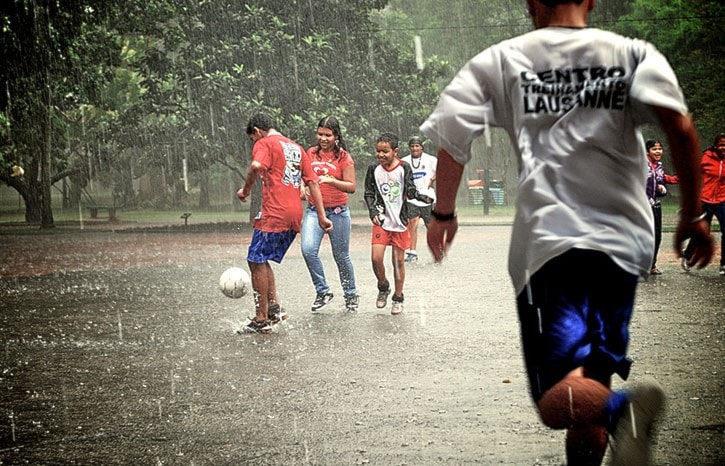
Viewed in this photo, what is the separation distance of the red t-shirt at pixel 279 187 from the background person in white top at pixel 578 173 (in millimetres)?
5479

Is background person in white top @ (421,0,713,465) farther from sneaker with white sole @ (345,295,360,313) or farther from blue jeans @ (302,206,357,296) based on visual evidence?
sneaker with white sole @ (345,295,360,313)

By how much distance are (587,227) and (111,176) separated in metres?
59.6

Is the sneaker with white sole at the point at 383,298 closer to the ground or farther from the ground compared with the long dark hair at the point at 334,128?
closer to the ground

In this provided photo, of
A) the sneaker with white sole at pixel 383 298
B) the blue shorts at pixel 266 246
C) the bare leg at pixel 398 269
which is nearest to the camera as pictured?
the blue shorts at pixel 266 246

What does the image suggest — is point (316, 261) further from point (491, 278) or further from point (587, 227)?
point (587, 227)

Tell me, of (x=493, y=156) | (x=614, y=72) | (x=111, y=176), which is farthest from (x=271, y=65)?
(x=111, y=176)

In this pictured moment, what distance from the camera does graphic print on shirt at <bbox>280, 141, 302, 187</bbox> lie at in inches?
335

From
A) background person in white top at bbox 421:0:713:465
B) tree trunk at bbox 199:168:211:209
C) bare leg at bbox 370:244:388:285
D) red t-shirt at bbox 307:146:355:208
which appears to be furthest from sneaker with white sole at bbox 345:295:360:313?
tree trunk at bbox 199:168:211:209

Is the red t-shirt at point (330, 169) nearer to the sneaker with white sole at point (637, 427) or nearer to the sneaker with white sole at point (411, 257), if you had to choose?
the sneaker with white sole at point (411, 257)

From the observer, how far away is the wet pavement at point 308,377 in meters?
4.58

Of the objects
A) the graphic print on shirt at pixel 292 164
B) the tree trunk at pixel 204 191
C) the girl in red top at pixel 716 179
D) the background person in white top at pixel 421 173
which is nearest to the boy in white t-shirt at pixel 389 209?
the graphic print on shirt at pixel 292 164

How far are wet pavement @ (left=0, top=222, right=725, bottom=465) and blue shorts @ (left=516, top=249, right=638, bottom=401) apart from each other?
58.1 inches

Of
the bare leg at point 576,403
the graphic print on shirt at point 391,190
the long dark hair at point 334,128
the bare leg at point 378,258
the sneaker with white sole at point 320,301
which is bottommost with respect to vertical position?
the sneaker with white sole at point 320,301

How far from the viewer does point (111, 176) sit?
6000 cm
